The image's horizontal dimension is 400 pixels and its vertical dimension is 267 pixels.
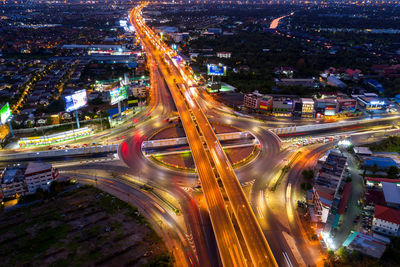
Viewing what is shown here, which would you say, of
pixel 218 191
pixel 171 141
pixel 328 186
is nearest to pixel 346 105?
pixel 328 186

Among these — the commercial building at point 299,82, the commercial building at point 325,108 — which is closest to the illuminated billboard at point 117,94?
the commercial building at point 325,108

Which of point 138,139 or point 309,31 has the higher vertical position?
point 309,31

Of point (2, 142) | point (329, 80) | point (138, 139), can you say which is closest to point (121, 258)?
point (138, 139)

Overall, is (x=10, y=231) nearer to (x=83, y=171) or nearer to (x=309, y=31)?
(x=83, y=171)

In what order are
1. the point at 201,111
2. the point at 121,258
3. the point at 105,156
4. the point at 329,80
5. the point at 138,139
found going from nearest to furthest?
the point at 121,258 < the point at 105,156 < the point at 138,139 < the point at 201,111 < the point at 329,80

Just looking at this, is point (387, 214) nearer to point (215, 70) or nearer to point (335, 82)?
point (335, 82)

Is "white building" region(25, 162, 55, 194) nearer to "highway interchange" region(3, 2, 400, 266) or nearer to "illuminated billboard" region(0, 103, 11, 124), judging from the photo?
"highway interchange" region(3, 2, 400, 266)

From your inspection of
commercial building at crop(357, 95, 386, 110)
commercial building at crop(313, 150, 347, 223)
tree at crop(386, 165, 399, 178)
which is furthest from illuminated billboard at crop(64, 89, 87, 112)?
commercial building at crop(357, 95, 386, 110)
